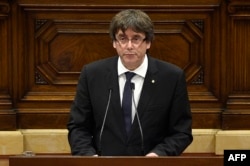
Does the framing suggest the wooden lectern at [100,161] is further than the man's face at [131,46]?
No

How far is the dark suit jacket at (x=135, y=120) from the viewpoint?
121 inches

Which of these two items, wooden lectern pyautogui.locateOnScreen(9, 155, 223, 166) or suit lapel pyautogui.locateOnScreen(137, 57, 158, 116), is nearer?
→ wooden lectern pyautogui.locateOnScreen(9, 155, 223, 166)

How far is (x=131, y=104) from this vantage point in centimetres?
312

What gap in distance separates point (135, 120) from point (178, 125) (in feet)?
0.71

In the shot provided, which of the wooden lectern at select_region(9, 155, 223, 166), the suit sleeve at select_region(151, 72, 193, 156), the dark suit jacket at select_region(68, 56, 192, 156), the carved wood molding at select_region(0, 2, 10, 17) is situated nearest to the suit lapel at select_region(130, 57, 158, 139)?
the dark suit jacket at select_region(68, 56, 192, 156)

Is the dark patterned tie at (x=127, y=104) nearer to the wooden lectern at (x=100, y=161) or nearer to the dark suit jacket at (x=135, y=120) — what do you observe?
the dark suit jacket at (x=135, y=120)

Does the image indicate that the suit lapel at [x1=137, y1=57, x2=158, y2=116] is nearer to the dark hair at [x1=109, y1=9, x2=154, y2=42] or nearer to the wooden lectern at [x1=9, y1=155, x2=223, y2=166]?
the dark hair at [x1=109, y1=9, x2=154, y2=42]

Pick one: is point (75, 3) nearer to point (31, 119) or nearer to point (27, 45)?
point (27, 45)

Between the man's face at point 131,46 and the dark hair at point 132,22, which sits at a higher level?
the dark hair at point 132,22

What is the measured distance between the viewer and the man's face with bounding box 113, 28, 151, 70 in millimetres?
3045

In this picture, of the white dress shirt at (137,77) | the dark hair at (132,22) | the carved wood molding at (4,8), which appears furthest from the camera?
the carved wood molding at (4,8)

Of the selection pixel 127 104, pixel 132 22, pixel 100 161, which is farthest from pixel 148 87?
pixel 100 161

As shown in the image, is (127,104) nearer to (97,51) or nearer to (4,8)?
(97,51)

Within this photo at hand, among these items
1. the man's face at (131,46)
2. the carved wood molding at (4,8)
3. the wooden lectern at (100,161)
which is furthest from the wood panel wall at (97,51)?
the wooden lectern at (100,161)
